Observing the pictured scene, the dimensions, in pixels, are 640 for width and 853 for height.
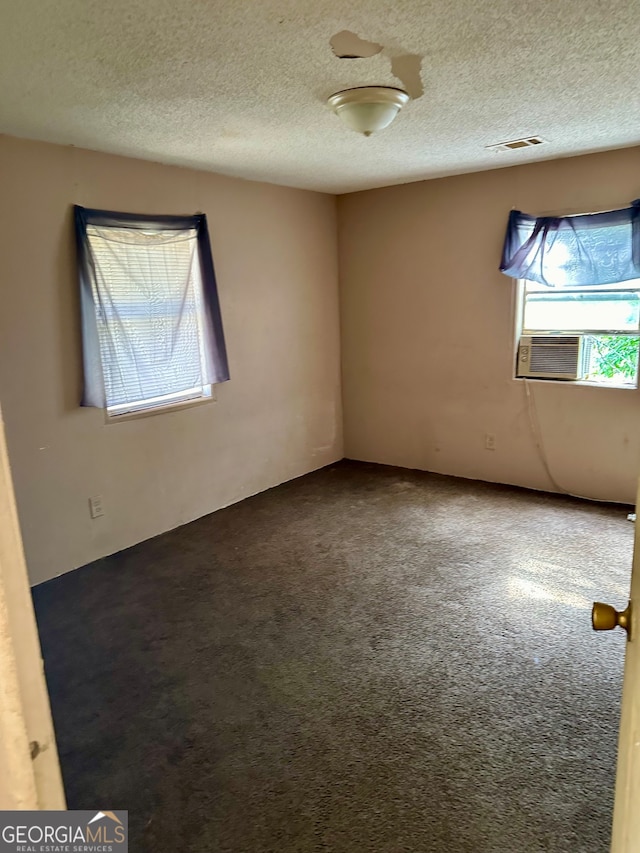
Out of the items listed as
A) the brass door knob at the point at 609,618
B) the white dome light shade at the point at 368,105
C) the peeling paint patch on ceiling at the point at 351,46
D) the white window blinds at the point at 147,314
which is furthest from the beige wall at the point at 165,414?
the brass door knob at the point at 609,618

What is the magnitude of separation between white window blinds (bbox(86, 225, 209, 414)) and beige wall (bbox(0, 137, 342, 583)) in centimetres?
15

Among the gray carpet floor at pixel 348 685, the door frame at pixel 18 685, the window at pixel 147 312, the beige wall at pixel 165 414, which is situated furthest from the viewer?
the window at pixel 147 312

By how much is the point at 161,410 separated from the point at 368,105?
7.05ft

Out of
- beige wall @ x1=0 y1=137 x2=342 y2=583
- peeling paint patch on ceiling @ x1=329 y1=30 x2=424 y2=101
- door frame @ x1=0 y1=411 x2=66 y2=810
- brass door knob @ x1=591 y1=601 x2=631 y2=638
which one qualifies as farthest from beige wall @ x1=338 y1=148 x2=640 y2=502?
door frame @ x1=0 y1=411 x2=66 y2=810

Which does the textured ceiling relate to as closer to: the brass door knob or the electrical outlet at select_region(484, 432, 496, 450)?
the brass door knob

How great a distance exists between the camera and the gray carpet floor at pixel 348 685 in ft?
5.57

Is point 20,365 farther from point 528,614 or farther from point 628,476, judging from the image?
point 628,476

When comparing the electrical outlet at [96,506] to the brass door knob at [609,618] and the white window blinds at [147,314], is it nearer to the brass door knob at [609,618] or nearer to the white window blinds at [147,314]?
the white window blinds at [147,314]

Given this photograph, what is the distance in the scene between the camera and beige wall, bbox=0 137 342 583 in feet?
9.80

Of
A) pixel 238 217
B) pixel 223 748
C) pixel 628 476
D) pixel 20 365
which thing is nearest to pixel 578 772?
pixel 223 748

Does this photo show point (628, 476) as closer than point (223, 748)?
No

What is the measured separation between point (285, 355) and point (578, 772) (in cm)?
341

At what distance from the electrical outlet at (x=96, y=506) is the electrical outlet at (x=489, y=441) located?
9.18 feet

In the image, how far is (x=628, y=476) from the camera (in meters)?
3.92
